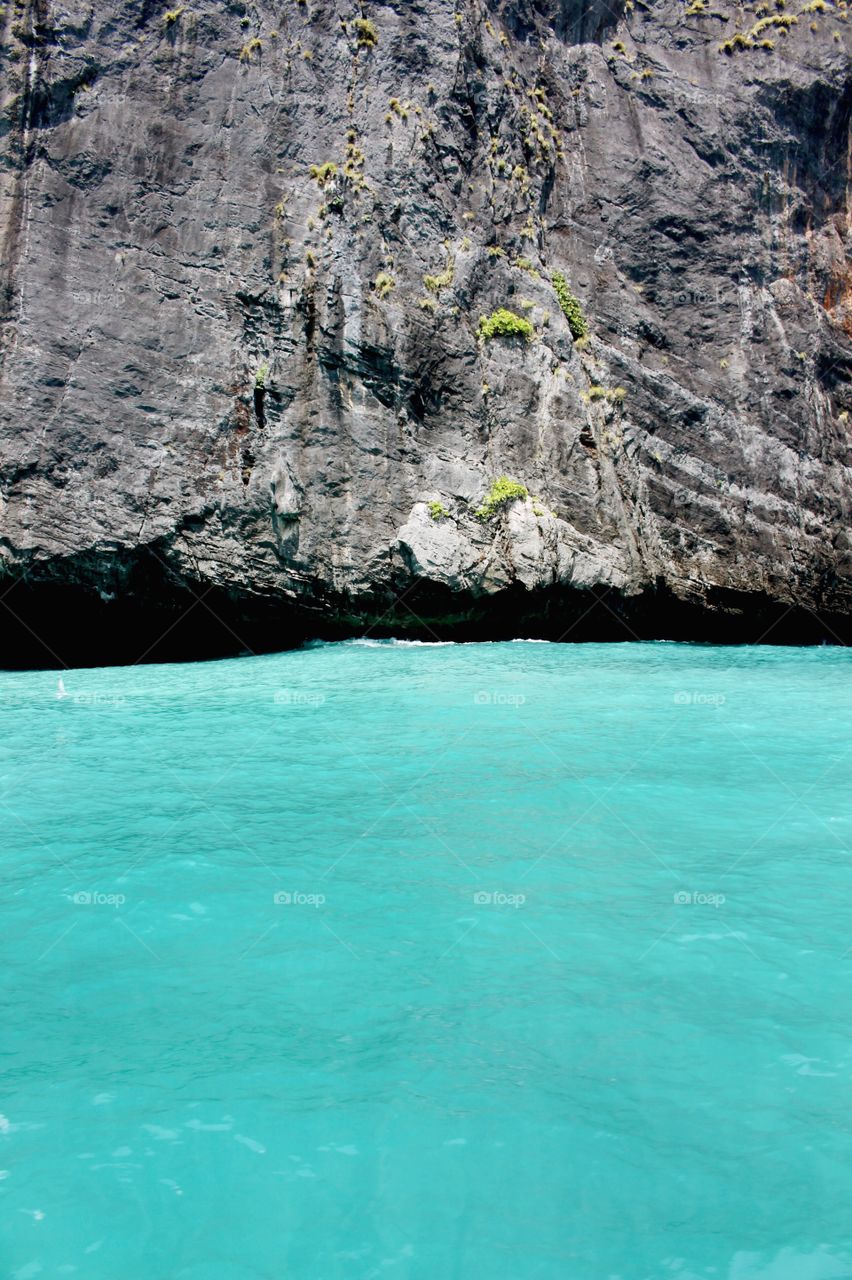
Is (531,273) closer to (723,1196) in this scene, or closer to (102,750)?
(102,750)

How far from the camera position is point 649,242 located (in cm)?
2202

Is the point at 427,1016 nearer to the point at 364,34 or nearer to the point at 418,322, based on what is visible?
the point at 418,322

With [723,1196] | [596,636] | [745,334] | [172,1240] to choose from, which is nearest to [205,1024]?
[172,1240]

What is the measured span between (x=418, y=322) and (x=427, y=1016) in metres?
16.3

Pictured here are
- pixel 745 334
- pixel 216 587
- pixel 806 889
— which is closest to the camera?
pixel 806 889

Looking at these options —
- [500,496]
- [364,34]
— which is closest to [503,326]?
[500,496]

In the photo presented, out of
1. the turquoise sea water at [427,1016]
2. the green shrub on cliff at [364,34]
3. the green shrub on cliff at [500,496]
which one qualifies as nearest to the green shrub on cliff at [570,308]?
the green shrub on cliff at [500,496]

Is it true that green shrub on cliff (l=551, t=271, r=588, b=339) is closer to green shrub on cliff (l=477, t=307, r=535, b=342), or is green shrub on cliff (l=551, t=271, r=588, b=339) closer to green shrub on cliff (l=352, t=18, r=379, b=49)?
green shrub on cliff (l=477, t=307, r=535, b=342)

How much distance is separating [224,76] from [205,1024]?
19.0 metres

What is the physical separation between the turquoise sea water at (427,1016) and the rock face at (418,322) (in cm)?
902

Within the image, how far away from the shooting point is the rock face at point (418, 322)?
53.4ft

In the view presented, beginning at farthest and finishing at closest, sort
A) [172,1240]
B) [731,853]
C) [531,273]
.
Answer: [531,273], [731,853], [172,1240]

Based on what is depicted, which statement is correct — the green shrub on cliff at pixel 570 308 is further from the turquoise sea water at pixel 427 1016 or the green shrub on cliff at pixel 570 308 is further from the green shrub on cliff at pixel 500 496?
the turquoise sea water at pixel 427 1016

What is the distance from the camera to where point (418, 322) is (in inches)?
724
